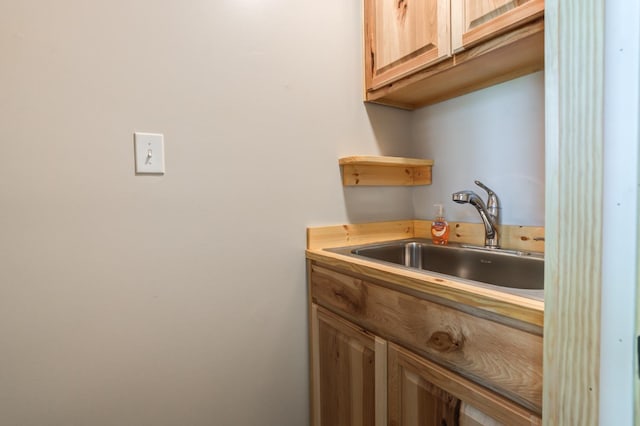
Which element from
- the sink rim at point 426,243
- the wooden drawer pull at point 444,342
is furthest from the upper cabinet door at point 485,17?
the wooden drawer pull at point 444,342

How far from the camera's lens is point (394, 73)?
1.27m

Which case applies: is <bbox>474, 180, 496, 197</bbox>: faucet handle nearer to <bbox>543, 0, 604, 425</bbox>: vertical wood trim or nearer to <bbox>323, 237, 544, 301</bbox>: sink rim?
<bbox>323, 237, 544, 301</bbox>: sink rim

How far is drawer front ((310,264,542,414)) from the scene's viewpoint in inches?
24.3

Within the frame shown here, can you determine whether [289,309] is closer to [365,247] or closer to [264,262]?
[264,262]

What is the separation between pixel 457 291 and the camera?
2.40ft

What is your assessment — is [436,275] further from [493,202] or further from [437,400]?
[493,202]

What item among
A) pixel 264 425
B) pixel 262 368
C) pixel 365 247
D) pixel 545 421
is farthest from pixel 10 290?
pixel 545 421

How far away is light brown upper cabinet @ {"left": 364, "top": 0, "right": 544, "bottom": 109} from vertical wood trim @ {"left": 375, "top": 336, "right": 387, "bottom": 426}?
35.7 inches

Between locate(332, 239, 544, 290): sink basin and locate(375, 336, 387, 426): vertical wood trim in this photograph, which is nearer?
locate(375, 336, 387, 426): vertical wood trim

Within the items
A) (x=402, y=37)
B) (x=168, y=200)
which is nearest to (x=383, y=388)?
(x=168, y=200)

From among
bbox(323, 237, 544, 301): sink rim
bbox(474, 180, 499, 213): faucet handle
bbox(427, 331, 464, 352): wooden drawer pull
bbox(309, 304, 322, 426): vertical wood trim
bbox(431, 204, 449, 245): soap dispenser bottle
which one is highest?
bbox(474, 180, 499, 213): faucet handle

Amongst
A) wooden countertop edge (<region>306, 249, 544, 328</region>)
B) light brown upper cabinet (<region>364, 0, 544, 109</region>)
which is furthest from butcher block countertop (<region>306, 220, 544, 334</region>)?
light brown upper cabinet (<region>364, 0, 544, 109</region>)

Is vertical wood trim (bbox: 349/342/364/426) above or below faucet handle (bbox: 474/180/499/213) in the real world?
below

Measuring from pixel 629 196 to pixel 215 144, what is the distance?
102 centimetres
